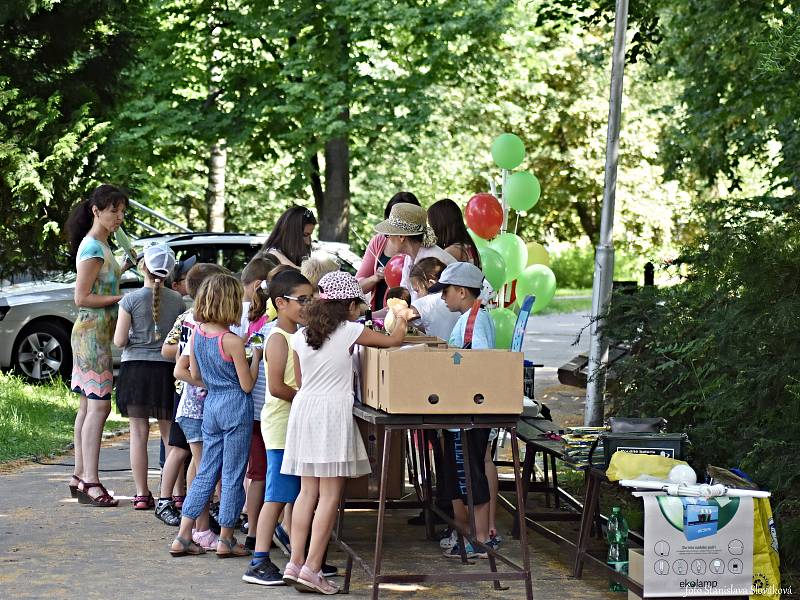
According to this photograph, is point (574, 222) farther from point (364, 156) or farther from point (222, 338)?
point (222, 338)

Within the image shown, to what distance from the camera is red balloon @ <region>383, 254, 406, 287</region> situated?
821cm

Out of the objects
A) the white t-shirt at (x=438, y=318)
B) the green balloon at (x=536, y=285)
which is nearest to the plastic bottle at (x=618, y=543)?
the white t-shirt at (x=438, y=318)

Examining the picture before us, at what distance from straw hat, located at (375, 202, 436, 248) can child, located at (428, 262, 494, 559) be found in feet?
2.71

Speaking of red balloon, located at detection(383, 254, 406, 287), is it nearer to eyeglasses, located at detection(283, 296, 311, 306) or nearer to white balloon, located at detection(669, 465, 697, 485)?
eyeglasses, located at detection(283, 296, 311, 306)

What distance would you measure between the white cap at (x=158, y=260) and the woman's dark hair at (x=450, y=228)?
173 cm

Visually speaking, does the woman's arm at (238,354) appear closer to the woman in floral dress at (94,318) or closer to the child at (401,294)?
the child at (401,294)

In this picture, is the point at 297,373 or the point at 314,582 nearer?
the point at 314,582

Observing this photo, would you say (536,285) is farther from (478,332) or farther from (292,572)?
(292,572)

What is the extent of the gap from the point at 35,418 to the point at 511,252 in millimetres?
4870

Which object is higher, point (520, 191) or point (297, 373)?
point (520, 191)

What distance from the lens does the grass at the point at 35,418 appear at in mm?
10836

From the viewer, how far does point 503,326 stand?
9680mm

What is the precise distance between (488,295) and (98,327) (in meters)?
2.63

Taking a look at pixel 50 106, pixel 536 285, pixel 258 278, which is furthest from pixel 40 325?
pixel 258 278
